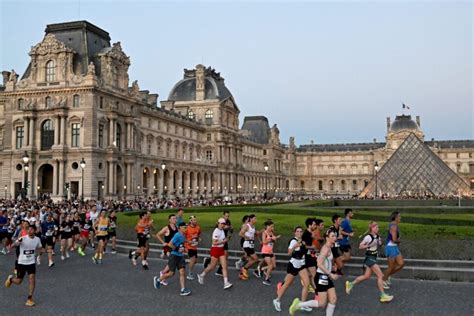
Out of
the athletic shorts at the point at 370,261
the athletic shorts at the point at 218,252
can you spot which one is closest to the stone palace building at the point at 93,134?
the athletic shorts at the point at 218,252

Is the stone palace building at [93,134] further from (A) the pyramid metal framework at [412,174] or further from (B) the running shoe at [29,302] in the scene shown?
(B) the running shoe at [29,302]

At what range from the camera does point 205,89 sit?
80.9m

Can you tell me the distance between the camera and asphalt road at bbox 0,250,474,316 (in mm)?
9398

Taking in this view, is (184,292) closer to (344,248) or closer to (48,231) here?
(344,248)

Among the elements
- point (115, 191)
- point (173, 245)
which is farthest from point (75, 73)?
point (173, 245)

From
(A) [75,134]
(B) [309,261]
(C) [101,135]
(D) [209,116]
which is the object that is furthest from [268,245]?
(D) [209,116]

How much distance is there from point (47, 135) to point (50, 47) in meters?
8.82

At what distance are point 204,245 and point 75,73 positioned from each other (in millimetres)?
36368

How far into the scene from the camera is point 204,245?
56.0 feet

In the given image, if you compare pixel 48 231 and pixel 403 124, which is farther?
Result: pixel 403 124

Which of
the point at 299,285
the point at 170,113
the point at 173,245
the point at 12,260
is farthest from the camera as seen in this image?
the point at 170,113

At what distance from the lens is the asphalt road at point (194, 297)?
370 inches

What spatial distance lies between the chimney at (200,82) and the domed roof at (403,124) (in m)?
59.6

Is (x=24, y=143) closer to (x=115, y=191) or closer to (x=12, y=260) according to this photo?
(x=115, y=191)
